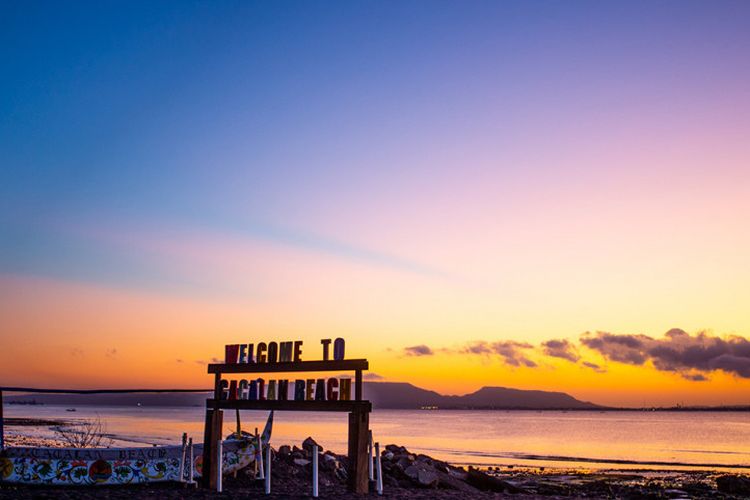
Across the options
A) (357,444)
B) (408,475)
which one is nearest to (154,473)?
(357,444)

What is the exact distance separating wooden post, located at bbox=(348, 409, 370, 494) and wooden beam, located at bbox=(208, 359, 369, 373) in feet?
3.21

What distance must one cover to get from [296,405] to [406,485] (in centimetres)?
673

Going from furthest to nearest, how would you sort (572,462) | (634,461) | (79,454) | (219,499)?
(634,461) < (572,462) < (79,454) < (219,499)

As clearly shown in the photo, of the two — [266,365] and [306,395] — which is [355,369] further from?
[266,365]

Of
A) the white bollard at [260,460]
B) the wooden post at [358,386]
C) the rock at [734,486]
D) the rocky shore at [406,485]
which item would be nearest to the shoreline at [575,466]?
the rocky shore at [406,485]

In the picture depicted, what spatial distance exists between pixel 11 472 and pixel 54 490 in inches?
49.4

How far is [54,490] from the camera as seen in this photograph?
52.7 feet

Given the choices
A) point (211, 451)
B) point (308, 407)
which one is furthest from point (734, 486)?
point (211, 451)

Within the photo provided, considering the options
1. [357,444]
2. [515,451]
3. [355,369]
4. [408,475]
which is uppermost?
[355,369]

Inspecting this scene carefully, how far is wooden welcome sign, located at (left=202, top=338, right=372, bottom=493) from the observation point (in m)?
15.5

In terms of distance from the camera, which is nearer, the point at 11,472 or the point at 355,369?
the point at 355,369

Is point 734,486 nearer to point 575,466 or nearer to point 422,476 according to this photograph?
point 422,476

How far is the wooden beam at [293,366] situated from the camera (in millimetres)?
15492

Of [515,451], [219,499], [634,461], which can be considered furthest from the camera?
[515,451]
